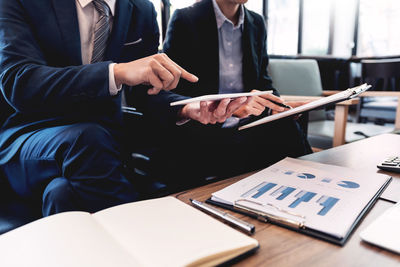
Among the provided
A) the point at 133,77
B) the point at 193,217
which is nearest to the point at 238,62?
the point at 133,77

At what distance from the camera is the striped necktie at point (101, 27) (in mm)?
958

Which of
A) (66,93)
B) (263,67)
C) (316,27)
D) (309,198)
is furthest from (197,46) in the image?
(316,27)

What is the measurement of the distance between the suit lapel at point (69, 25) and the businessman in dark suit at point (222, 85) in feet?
1.08

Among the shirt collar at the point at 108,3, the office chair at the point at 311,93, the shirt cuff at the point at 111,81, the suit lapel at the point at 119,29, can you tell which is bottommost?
the office chair at the point at 311,93

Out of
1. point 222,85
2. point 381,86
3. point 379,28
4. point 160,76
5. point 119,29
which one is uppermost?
point 379,28

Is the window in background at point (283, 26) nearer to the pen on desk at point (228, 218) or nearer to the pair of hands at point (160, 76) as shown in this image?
the pair of hands at point (160, 76)

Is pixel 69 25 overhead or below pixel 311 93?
overhead

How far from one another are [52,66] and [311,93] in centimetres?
171

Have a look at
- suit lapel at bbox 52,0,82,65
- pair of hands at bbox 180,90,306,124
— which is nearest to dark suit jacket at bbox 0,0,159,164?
suit lapel at bbox 52,0,82,65

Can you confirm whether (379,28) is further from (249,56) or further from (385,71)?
(249,56)

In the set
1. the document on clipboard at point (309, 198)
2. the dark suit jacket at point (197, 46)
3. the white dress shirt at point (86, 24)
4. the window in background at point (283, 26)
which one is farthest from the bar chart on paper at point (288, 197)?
the window in background at point (283, 26)

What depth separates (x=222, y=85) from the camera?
1487mm

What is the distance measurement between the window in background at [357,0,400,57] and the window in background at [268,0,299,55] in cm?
142

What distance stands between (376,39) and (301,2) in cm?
171
